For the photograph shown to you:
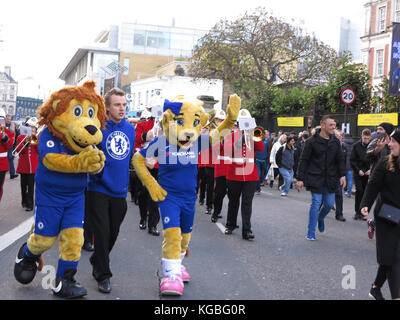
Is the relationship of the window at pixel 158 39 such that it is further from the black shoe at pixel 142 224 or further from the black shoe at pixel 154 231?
the black shoe at pixel 154 231

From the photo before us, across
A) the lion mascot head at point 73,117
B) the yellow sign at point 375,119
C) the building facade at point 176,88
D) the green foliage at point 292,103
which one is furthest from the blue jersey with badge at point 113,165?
the building facade at point 176,88

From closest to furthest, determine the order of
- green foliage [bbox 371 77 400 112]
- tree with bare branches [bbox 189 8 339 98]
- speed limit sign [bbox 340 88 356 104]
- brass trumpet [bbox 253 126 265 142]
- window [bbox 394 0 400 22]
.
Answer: brass trumpet [bbox 253 126 265 142] < green foliage [bbox 371 77 400 112] < speed limit sign [bbox 340 88 356 104] < tree with bare branches [bbox 189 8 339 98] < window [bbox 394 0 400 22]

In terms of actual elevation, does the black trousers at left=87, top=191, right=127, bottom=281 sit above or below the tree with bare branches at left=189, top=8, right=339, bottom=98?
below

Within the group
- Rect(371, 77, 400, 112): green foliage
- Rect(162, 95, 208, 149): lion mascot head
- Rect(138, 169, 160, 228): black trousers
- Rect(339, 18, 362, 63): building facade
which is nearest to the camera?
Rect(162, 95, 208, 149): lion mascot head

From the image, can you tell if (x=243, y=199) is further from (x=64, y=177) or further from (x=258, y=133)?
(x=64, y=177)

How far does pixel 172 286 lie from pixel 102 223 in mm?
903

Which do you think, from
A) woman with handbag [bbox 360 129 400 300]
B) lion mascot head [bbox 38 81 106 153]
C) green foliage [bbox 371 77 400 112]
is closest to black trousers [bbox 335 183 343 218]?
woman with handbag [bbox 360 129 400 300]

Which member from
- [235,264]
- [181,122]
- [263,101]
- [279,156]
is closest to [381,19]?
[263,101]

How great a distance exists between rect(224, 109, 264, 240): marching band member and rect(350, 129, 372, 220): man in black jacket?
363 centimetres

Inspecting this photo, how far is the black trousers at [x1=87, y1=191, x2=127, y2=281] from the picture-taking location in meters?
5.01

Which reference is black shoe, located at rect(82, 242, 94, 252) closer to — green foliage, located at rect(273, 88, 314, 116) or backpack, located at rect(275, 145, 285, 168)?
backpack, located at rect(275, 145, 285, 168)

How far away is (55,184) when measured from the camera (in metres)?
4.67

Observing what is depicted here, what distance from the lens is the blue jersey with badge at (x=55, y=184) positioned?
4672 millimetres
